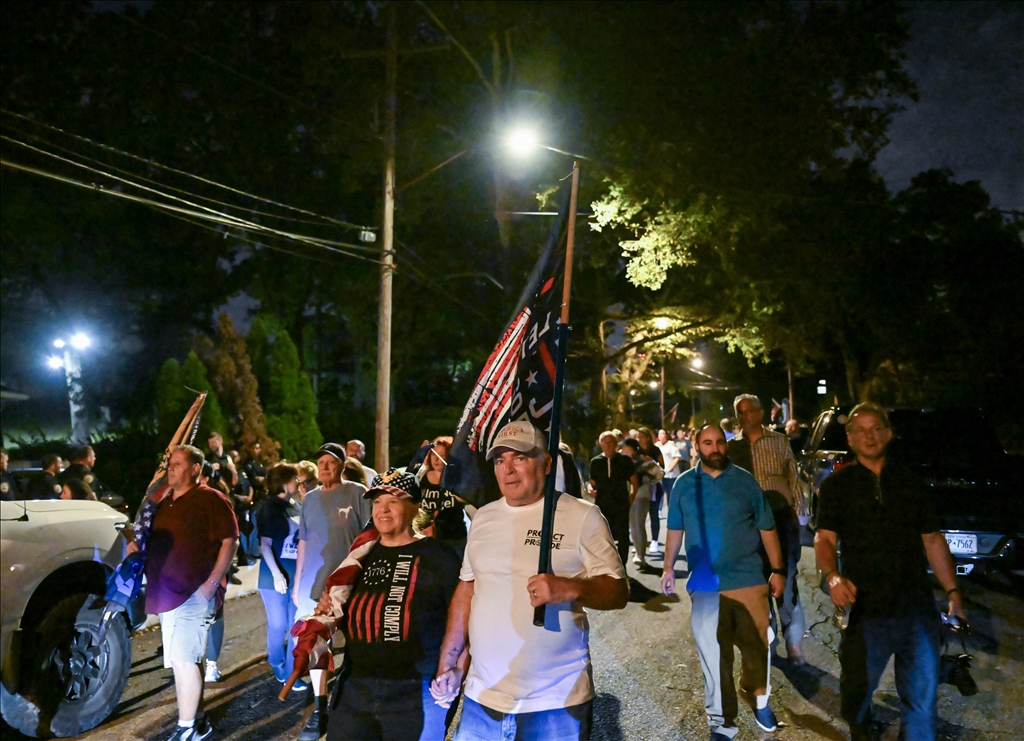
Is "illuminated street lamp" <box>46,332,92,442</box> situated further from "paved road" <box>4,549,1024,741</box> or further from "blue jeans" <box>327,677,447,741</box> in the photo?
"blue jeans" <box>327,677,447,741</box>

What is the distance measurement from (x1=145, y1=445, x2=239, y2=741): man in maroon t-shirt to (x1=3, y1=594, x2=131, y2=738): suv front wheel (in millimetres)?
584

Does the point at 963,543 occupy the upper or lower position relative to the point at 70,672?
upper

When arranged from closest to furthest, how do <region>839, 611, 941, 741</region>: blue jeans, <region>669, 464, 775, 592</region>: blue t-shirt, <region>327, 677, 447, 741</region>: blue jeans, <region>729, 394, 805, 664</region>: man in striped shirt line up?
<region>327, 677, 447, 741</region>: blue jeans, <region>839, 611, 941, 741</region>: blue jeans, <region>669, 464, 775, 592</region>: blue t-shirt, <region>729, 394, 805, 664</region>: man in striped shirt

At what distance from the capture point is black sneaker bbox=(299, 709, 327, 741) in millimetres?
5391

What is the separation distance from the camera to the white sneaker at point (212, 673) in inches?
270

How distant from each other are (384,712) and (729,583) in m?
2.59

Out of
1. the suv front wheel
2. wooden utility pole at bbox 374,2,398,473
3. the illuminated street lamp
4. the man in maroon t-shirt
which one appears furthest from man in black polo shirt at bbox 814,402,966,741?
the illuminated street lamp

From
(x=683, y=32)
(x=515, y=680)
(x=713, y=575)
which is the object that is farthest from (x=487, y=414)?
(x=683, y=32)

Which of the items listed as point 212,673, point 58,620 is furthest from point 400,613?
point 212,673

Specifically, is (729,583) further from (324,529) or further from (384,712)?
(324,529)

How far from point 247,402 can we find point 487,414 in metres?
14.2

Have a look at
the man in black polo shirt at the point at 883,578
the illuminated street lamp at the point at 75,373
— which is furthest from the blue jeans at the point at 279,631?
the illuminated street lamp at the point at 75,373

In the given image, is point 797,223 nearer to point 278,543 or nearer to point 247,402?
point 247,402

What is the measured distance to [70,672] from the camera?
541 cm
